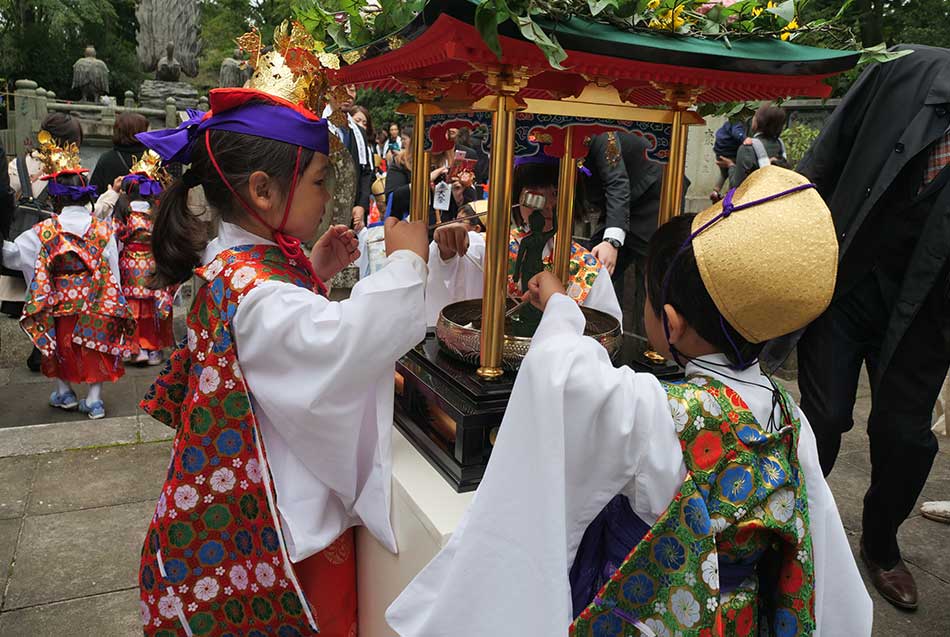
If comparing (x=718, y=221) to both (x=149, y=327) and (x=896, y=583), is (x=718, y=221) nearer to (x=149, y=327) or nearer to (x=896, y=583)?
(x=896, y=583)

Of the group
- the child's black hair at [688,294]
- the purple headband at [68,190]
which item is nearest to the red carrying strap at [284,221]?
the child's black hair at [688,294]

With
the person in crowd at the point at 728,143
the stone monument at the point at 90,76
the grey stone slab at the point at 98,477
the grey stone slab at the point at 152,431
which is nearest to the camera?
the grey stone slab at the point at 98,477

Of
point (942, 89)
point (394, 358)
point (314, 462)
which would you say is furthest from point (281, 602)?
point (942, 89)

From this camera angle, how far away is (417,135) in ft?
7.07

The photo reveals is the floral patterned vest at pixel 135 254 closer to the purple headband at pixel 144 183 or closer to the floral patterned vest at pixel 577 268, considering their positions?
the purple headband at pixel 144 183

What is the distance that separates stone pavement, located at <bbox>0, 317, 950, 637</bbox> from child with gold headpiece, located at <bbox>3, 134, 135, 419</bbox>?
40 centimetres

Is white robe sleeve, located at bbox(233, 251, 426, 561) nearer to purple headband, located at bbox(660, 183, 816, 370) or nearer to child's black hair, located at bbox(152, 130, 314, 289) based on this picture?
child's black hair, located at bbox(152, 130, 314, 289)

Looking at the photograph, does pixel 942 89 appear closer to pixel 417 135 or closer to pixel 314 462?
pixel 417 135

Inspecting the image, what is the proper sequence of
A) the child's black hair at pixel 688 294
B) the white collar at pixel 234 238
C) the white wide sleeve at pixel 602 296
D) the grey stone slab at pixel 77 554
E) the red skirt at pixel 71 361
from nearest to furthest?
the child's black hair at pixel 688 294
the white collar at pixel 234 238
the white wide sleeve at pixel 602 296
the grey stone slab at pixel 77 554
the red skirt at pixel 71 361

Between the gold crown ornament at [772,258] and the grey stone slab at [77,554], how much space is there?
2463 mm

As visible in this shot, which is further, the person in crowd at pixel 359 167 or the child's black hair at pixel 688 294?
the person in crowd at pixel 359 167

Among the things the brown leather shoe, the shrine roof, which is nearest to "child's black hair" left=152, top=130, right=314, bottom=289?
the shrine roof

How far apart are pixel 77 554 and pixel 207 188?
1955 millimetres

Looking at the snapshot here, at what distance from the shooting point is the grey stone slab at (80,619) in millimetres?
2480
